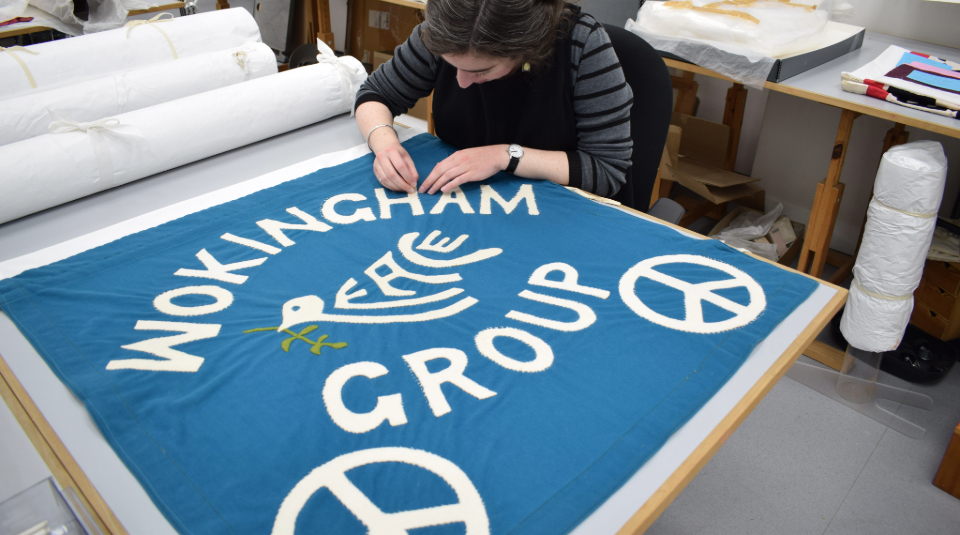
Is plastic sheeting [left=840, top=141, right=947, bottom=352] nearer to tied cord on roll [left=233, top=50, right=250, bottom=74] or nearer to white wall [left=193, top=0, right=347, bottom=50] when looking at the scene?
tied cord on roll [left=233, top=50, right=250, bottom=74]

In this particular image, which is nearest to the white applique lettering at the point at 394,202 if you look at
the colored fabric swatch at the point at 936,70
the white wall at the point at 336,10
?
the colored fabric swatch at the point at 936,70

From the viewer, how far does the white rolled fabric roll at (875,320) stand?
60.7 inches

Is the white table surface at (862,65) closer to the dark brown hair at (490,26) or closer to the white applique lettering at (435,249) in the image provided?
the dark brown hair at (490,26)

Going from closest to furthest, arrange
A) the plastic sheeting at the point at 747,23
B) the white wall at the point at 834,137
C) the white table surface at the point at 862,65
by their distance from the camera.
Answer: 1. the white table surface at the point at 862,65
2. the plastic sheeting at the point at 747,23
3. the white wall at the point at 834,137

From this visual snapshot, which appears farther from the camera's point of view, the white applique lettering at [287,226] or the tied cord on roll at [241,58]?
the tied cord on roll at [241,58]

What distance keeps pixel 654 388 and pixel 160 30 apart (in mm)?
1499

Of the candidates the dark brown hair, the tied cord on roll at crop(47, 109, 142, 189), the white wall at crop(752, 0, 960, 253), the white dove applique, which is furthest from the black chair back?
the white wall at crop(752, 0, 960, 253)

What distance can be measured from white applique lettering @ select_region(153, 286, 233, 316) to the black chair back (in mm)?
811

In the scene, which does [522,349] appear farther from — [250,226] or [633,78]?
[633,78]

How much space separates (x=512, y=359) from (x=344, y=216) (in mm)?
470

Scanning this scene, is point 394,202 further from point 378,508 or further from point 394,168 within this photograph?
point 378,508

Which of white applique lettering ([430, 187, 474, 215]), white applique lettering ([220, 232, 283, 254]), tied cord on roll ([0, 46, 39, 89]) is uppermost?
tied cord on roll ([0, 46, 39, 89])

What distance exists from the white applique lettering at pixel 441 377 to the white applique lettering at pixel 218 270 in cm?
33

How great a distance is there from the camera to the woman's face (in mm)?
1004
